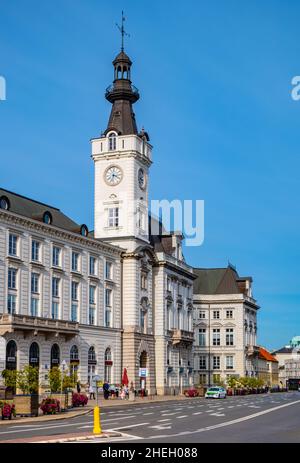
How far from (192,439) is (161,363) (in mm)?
63713

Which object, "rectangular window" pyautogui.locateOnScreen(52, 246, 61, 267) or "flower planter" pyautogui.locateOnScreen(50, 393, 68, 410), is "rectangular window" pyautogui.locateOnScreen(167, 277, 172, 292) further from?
"flower planter" pyautogui.locateOnScreen(50, 393, 68, 410)

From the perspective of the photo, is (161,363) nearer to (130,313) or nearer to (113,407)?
(130,313)

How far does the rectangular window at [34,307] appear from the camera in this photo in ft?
214

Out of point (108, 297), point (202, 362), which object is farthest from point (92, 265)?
point (202, 362)

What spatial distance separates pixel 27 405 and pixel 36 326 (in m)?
20.7

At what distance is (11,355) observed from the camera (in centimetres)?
6094

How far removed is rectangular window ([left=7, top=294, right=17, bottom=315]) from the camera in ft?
203

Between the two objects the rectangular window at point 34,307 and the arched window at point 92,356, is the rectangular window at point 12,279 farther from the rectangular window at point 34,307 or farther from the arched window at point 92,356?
the arched window at point 92,356

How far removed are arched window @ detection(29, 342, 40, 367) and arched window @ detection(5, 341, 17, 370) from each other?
2.25 meters

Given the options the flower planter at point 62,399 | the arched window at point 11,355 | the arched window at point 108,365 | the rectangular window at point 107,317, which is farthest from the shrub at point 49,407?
the rectangular window at point 107,317

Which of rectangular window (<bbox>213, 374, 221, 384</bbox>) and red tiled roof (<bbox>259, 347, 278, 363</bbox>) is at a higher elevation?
red tiled roof (<bbox>259, 347, 278, 363</bbox>)

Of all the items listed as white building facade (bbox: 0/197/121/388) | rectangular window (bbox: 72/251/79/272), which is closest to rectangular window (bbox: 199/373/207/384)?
white building facade (bbox: 0/197/121/388)
